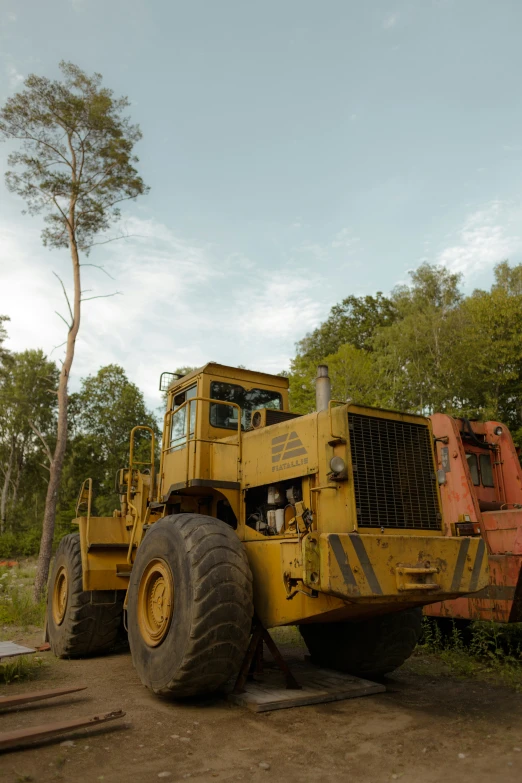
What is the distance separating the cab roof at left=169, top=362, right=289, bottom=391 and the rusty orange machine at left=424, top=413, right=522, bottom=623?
7.67 feet

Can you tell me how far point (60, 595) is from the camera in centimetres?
887

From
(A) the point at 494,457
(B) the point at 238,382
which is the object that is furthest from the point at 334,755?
(A) the point at 494,457

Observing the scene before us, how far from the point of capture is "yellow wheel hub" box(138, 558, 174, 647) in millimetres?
5516

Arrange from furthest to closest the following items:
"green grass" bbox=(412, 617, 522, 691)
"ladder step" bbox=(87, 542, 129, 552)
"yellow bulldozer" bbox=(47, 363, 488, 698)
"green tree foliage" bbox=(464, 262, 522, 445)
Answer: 1. "green tree foliage" bbox=(464, 262, 522, 445)
2. "ladder step" bbox=(87, 542, 129, 552)
3. "green grass" bbox=(412, 617, 522, 691)
4. "yellow bulldozer" bbox=(47, 363, 488, 698)

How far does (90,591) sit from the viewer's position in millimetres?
8117

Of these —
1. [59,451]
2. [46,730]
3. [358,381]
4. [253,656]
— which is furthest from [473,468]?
[358,381]

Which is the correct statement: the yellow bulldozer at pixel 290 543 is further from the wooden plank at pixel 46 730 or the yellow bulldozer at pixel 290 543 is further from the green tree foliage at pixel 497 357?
the green tree foliage at pixel 497 357

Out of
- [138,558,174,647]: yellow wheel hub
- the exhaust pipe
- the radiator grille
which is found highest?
the exhaust pipe

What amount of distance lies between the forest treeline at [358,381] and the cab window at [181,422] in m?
10.3

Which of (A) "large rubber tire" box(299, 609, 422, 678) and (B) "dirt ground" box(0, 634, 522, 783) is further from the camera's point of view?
(A) "large rubber tire" box(299, 609, 422, 678)

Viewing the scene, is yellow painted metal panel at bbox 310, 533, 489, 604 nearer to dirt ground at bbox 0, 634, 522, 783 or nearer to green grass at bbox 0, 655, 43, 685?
dirt ground at bbox 0, 634, 522, 783

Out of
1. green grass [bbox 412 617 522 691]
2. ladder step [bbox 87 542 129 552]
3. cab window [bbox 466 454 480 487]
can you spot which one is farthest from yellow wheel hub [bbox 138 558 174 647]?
cab window [bbox 466 454 480 487]

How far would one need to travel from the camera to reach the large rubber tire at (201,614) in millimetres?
4980

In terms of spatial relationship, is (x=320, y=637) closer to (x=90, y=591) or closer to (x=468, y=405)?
(x=90, y=591)
